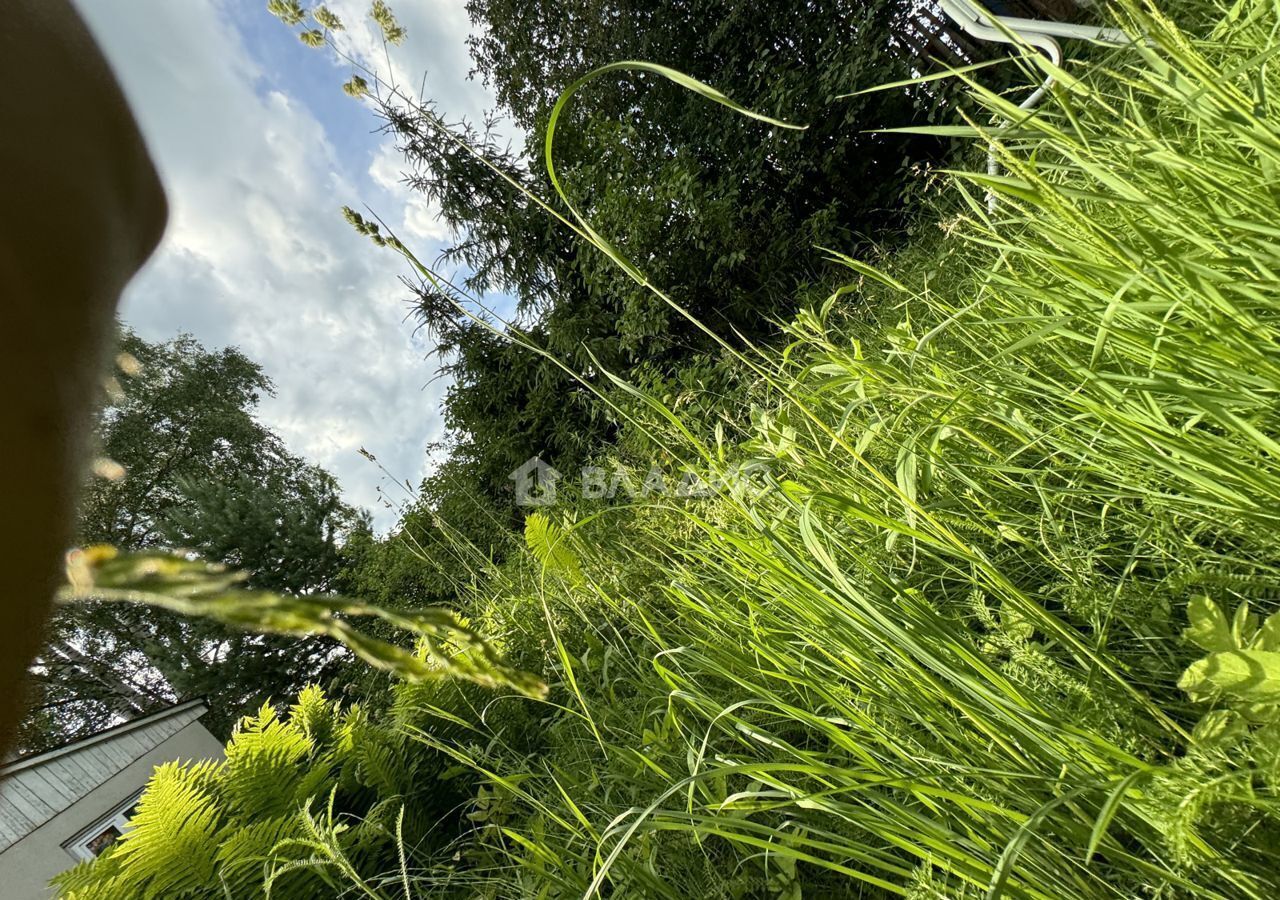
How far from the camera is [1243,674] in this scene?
1.12ft

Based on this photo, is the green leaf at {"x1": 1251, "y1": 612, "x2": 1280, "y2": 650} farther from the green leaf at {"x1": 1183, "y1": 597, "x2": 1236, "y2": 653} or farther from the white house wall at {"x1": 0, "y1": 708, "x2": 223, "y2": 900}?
the white house wall at {"x1": 0, "y1": 708, "x2": 223, "y2": 900}

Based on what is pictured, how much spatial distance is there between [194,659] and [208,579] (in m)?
9.74

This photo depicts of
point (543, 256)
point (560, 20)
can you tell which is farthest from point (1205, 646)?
point (560, 20)

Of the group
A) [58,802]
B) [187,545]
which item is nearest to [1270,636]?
Answer: [58,802]

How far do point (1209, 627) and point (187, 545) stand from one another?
7740 mm

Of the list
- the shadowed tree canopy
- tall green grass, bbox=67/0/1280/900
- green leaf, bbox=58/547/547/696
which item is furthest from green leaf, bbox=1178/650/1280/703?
the shadowed tree canopy

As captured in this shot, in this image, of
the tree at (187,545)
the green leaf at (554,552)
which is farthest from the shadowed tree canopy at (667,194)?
the tree at (187,545)

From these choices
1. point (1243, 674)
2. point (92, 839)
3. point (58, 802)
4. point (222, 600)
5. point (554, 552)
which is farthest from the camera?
point (92, 839)

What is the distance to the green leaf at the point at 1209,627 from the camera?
355 mm

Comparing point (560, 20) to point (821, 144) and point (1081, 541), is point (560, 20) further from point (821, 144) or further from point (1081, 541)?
point (1081, 541)

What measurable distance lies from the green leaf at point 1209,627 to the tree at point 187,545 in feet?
21.2

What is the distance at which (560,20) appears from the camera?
17.0 feet

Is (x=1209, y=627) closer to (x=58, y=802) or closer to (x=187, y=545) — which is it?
(x=58, y=802)

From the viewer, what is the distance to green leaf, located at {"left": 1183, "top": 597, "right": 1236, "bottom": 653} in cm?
36
